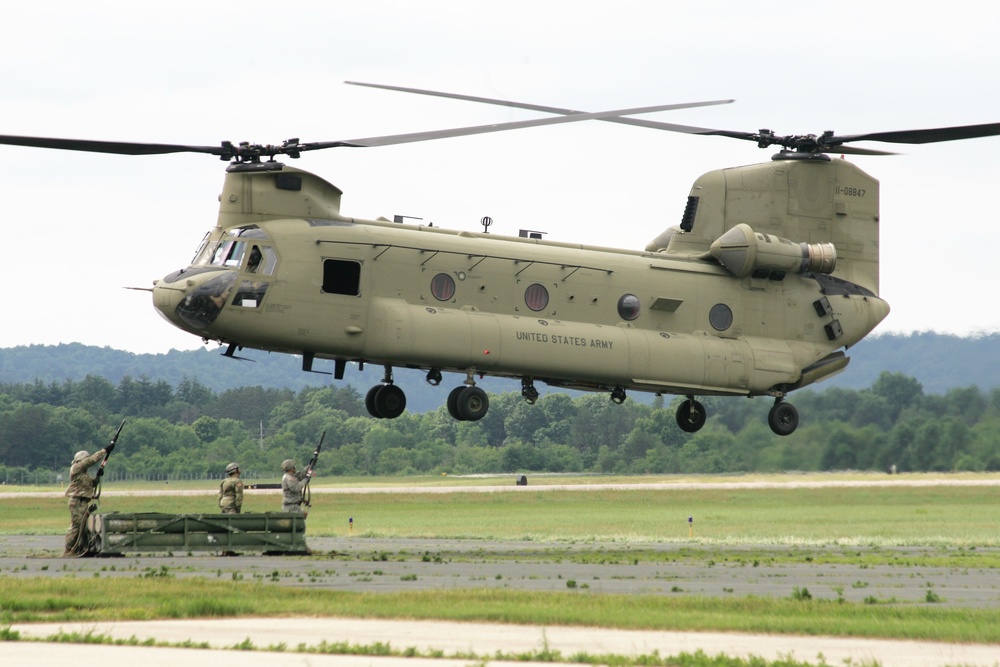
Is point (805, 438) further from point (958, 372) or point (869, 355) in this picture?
point (869, 355)

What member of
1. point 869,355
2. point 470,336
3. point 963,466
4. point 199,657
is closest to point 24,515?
point 470,336

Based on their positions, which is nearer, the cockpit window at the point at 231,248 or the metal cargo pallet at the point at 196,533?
the cockpit window at the point at 231,248

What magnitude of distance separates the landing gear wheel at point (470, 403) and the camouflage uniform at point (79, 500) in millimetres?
6921

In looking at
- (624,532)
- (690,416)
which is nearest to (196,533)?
(690,416)

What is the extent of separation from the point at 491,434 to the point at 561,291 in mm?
72099

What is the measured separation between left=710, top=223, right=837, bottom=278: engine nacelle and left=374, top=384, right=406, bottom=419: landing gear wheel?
25.4 ft

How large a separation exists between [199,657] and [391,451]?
78.9 metres

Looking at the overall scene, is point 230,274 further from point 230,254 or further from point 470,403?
point 470,403

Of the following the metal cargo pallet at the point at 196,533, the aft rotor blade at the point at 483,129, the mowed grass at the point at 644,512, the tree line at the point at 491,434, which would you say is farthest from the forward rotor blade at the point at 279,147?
the tree line at the point at 491,434

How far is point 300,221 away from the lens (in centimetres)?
2688

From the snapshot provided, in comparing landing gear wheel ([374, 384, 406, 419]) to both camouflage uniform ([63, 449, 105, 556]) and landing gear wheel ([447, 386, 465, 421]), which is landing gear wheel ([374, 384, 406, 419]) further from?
camouflage uniform ([63, 449, 105, 556])

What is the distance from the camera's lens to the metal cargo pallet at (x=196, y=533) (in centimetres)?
2659

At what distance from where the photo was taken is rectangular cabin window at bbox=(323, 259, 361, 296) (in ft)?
87.0

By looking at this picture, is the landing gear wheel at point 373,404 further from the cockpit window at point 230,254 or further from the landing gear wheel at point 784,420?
the landing gear wheel at point 784,420
